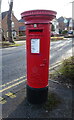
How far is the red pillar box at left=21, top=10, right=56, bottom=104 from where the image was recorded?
275 cm

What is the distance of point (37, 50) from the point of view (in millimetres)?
2881

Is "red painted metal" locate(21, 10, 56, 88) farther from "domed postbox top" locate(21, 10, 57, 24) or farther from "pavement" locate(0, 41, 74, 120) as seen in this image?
"pavement" locate(0, 41, 74, 120)

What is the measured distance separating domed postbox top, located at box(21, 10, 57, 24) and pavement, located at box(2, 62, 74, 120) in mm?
1774

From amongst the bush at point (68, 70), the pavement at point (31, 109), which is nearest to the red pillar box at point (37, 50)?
the pavement at point (31, 109)

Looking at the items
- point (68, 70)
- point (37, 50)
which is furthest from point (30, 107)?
point (68, 70)

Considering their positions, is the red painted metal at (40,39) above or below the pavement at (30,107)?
above

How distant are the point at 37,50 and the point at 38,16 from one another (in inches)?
26.3

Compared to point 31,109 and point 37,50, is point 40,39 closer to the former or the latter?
point 37,50

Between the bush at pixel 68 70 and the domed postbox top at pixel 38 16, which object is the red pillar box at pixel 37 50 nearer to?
the domed postbox top at pixel 38 16

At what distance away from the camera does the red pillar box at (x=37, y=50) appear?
275 cm

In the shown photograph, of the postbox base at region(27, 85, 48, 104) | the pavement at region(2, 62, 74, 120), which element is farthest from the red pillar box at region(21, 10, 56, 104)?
the pavement at region(2, 62, 74, 120)

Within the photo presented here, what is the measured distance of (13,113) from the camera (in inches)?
109

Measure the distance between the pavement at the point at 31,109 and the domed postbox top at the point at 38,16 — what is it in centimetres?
177

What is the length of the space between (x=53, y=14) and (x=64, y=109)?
6.44ft
